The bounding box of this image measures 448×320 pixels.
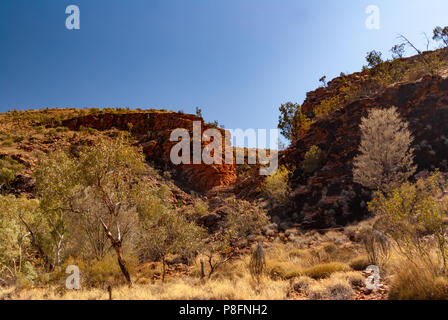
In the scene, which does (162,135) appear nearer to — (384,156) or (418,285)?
(384,156)

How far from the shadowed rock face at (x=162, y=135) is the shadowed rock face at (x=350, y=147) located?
1192cm

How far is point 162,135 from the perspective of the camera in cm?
3712

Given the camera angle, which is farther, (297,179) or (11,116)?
(11,116)

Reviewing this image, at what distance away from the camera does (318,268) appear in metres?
8.59

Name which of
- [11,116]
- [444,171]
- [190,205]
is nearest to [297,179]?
[444,171]

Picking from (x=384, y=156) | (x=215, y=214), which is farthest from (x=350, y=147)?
(x=215, y=214)

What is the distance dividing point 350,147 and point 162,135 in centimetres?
2697

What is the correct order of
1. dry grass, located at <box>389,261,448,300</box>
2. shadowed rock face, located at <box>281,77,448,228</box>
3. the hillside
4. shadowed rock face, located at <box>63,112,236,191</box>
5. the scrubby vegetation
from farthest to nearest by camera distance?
shadowed rock face, located at <box>63,112,236,191</box> → shadowed rock face, located at <box>281,77,448,228</box> → the scrubby vegetation → the hillside → dry grass, located at <box>389,261,448,300</box>

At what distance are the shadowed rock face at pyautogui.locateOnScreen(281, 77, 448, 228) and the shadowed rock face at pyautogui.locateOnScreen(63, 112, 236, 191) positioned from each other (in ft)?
39.1

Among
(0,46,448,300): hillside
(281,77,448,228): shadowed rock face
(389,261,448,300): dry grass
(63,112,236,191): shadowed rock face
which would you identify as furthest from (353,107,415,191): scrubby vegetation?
(63,112,236,191): shadowed rock face

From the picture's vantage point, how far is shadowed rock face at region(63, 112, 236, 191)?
3350 cm

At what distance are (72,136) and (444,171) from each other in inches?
1734

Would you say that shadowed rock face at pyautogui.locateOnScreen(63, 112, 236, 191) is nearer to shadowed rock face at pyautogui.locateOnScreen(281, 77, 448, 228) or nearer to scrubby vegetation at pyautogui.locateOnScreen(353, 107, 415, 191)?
shadowed rock face at pyautogui.locateOnScreen(281, 77, 448, 228)
